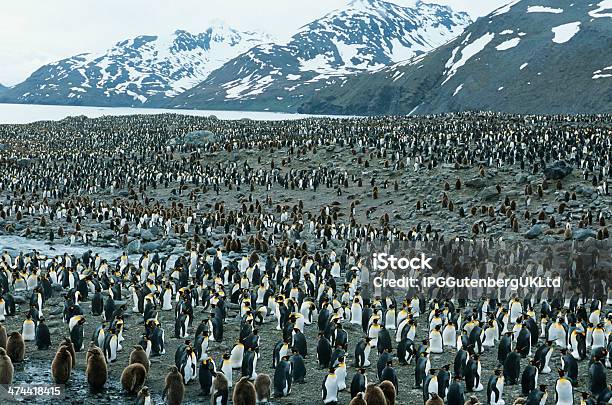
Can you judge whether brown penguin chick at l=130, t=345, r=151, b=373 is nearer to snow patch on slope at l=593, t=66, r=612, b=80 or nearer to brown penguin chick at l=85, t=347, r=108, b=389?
brown penguin chick at l=85, t=347, r=108, b=389

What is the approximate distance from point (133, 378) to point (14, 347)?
2.69 m

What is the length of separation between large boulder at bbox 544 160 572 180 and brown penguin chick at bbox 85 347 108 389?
22.5 metres

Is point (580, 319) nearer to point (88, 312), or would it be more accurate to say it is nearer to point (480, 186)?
point (88, 312)

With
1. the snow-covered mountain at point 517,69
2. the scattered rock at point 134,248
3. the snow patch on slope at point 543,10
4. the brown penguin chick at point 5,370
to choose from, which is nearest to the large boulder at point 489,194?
the scattered rock at point 134,248

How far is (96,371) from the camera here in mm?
9969

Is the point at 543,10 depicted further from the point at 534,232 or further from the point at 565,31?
the point at 534,232

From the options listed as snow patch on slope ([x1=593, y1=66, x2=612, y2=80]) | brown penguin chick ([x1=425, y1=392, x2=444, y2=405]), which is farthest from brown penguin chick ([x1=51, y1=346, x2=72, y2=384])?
snow patch on slope ([x1=593, y1=66, x2=612, y2=80])

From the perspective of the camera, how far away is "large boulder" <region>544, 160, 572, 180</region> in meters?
27.2

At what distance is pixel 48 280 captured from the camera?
16.0 meters

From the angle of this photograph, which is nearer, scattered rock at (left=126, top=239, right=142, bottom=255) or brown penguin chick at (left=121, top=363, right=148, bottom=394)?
brown penguin chick at (left=121, top=363, right=148, bottom=394)

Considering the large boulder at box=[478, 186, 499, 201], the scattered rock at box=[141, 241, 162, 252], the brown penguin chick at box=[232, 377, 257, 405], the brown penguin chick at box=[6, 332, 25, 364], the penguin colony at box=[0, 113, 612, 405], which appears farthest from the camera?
the large boulder at box=[478, 186, 499, 201]

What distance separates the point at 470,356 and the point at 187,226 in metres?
17.4

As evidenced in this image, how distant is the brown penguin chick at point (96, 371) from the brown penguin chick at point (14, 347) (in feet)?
6.15

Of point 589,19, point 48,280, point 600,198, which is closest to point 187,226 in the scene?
point 48,280
